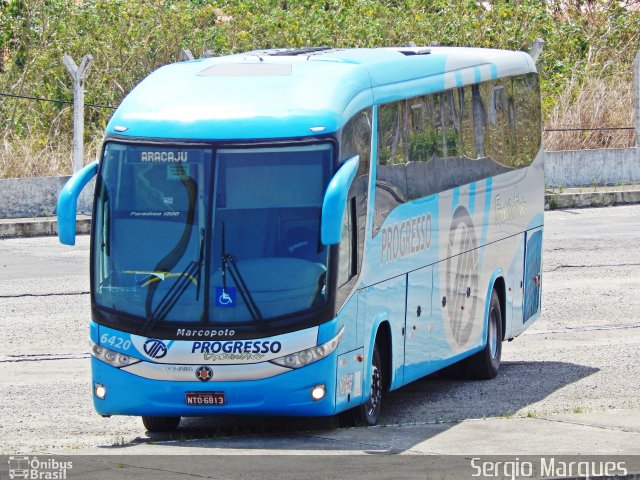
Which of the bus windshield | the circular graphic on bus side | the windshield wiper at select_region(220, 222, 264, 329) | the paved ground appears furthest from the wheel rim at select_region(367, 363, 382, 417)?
the circular graphic on bus side

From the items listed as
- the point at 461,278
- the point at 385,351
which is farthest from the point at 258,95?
the point at 461,278

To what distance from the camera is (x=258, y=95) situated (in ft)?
35.8

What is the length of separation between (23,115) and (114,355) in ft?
59.3

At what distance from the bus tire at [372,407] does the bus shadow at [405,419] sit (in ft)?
0.40

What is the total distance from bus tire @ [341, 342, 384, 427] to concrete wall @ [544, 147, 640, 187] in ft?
58.4

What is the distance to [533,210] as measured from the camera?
16141mm

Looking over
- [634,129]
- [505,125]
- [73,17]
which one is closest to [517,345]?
[505,125]

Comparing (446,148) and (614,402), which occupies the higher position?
(446,148)

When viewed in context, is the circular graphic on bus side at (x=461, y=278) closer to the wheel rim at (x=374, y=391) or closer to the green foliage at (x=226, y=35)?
the wheel rim at (x=374, y=391)

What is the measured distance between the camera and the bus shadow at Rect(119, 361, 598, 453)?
1030cm

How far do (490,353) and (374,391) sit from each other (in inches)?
129

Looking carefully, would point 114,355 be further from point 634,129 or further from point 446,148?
point 634,129

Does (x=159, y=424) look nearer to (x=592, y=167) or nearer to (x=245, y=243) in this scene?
(x=245, y=243)
